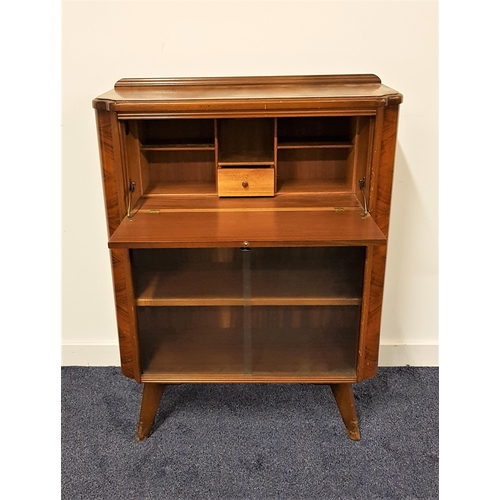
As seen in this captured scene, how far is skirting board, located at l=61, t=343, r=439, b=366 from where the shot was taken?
1.71 meters

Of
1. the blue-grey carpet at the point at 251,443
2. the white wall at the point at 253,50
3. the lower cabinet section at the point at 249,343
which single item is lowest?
the blue-grey carpet at the point at 251,443

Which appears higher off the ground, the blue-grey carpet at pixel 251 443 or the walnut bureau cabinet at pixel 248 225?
the walnut bureau cabinet at pixel 248 225

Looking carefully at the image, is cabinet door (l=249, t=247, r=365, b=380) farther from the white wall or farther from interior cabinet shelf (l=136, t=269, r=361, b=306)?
the white wall

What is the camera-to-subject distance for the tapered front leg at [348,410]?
141 centimetres

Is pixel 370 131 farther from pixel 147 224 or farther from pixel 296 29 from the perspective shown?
pixel 147 224

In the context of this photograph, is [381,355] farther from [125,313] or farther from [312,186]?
[125,313]

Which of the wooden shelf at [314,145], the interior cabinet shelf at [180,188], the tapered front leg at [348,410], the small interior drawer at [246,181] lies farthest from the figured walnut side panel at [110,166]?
the tapered front leg at [348,410]

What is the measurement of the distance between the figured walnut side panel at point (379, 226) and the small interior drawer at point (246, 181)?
26 cm

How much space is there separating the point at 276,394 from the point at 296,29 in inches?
42.2

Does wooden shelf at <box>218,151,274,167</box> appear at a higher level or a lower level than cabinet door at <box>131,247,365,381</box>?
higher

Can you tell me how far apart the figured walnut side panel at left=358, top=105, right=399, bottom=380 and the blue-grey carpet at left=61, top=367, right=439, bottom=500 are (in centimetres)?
25

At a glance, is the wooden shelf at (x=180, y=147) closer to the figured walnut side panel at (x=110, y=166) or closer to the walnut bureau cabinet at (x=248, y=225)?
the walnut bureau cabinet at (x=248, y=225)

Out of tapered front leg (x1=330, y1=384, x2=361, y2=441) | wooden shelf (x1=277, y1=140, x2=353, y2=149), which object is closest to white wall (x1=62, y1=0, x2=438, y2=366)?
wooden shelf (x1=277, y1=140, x2=353, y2=149)

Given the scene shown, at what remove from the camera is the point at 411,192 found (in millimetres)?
1549
